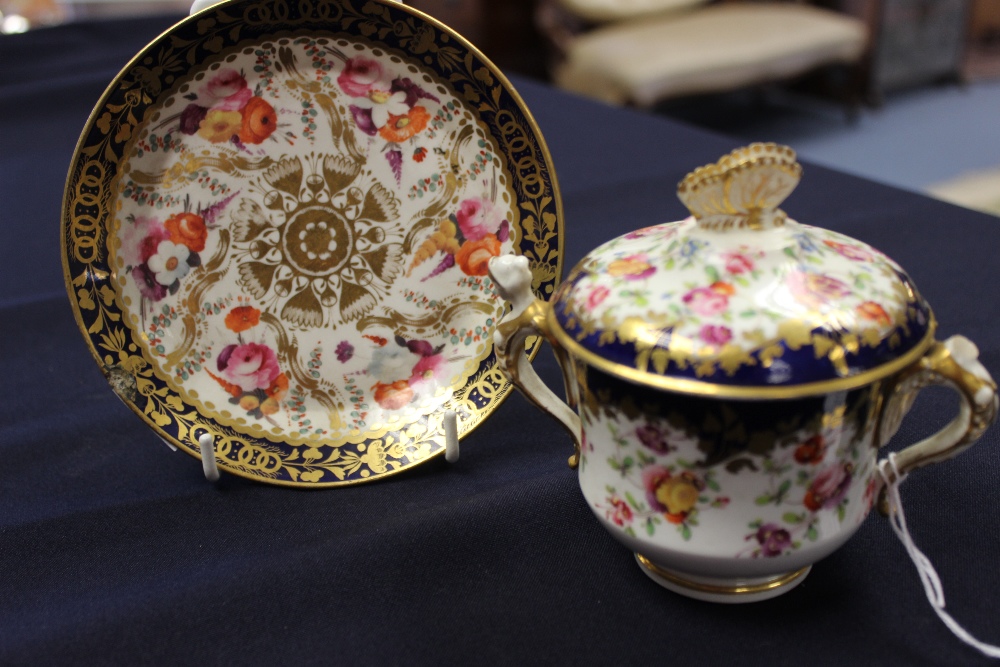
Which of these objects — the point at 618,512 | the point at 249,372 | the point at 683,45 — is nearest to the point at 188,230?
the point at 249,372

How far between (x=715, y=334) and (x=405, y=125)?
411 millimetres

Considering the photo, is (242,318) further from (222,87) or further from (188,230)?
(222,87)

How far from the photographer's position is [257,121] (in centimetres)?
84

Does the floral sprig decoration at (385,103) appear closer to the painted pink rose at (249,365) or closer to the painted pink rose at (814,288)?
the painted pink rose at (249,365)

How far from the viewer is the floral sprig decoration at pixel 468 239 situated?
33.3 inches

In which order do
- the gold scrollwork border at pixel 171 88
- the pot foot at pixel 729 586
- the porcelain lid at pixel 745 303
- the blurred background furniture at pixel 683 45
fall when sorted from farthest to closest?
the blurred background furniture at pixel 683 45 < the gold scrollwork border at pixel 171 88 < the pot foot at pixel 729 586 < the porcelain lid at pixel 745 303

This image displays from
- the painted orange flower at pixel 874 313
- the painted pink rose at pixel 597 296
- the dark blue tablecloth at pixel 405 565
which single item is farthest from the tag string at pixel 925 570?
the painted pink rose at pixel 597 296

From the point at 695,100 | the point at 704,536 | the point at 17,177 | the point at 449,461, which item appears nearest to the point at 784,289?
the point at 704,536

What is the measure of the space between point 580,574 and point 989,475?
14.0 inches

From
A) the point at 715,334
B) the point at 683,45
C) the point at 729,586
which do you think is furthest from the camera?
the point at 683,45

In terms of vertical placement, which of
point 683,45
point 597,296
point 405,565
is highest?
point 597,296

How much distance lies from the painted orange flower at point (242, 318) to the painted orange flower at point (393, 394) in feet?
0.41

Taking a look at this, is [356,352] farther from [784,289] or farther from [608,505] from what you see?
[784,289]

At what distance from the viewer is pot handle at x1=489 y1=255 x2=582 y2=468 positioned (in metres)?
0.65
